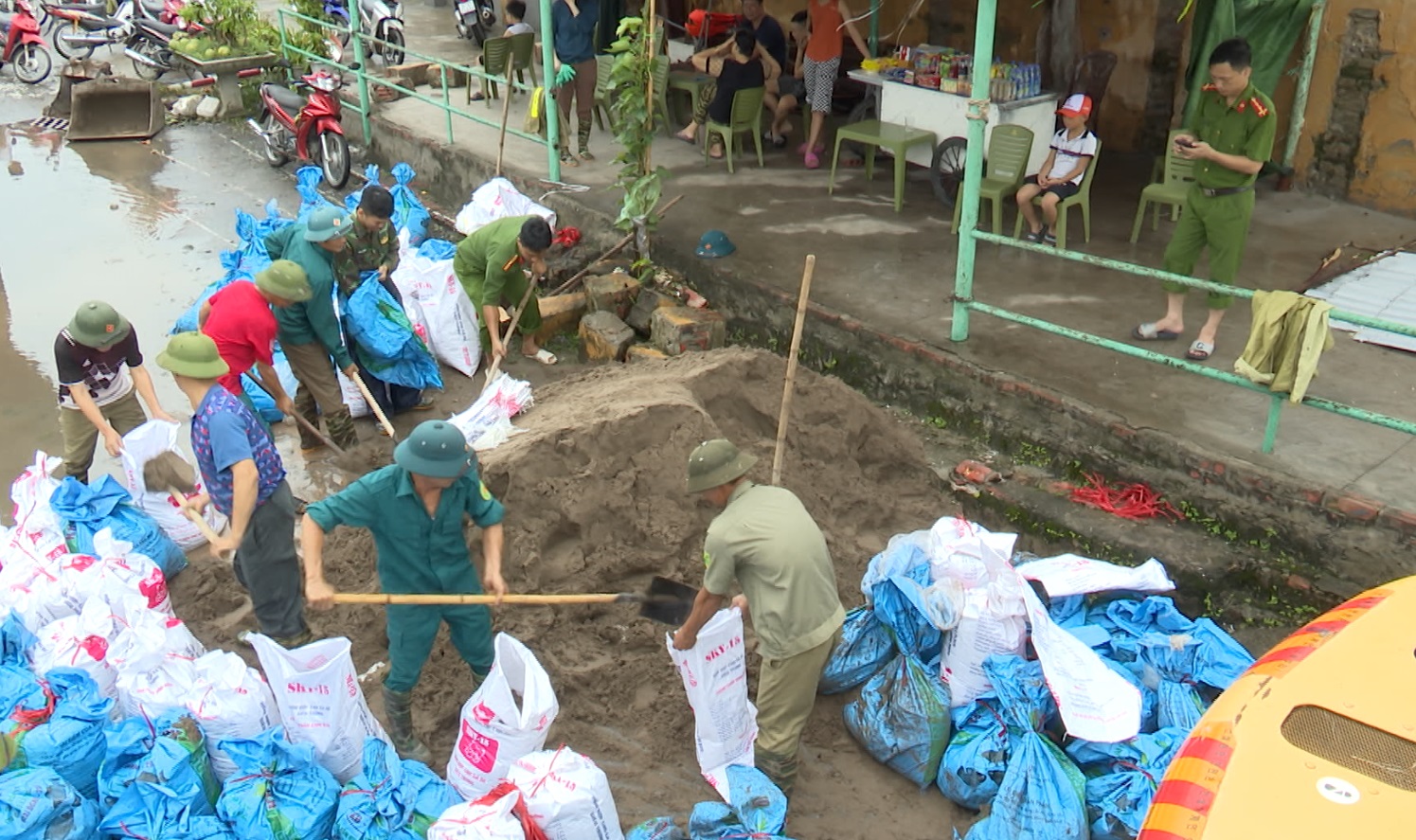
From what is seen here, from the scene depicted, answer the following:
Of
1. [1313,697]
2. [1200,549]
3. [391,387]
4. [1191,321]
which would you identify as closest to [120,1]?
[391,387]

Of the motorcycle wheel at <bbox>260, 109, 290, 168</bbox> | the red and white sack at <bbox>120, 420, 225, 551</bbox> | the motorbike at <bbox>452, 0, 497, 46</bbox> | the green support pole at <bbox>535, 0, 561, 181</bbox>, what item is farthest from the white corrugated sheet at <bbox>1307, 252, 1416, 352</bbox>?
the motorbike at <bbox>452, 0, 497, 46</bbox>

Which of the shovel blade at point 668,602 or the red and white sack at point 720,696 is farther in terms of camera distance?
the shovel blade at point 668,602

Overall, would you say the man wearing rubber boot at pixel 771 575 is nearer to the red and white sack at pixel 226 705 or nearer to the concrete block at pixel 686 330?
the red and white sack at pixel 226 705

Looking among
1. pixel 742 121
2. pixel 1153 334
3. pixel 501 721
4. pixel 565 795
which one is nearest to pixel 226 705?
pixel 501 721

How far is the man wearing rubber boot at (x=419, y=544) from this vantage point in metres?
3.84

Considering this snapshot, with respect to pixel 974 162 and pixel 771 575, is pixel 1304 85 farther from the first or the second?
pixel 771 575

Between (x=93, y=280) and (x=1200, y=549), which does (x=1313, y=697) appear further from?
(x=93, y=280)

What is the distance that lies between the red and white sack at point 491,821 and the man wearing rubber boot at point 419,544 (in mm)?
805

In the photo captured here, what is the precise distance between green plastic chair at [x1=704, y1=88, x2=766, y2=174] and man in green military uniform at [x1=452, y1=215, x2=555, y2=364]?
2.61m

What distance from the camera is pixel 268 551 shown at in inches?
182

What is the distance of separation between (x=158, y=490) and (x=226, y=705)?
1.91m

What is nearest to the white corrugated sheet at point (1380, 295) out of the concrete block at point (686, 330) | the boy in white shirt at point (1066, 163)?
the boy in white shirt at point (1066, 163)

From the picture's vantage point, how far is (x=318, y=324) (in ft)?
19.7

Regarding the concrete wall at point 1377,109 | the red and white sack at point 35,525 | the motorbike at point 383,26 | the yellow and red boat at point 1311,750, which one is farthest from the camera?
the motorbike at point 383,26
